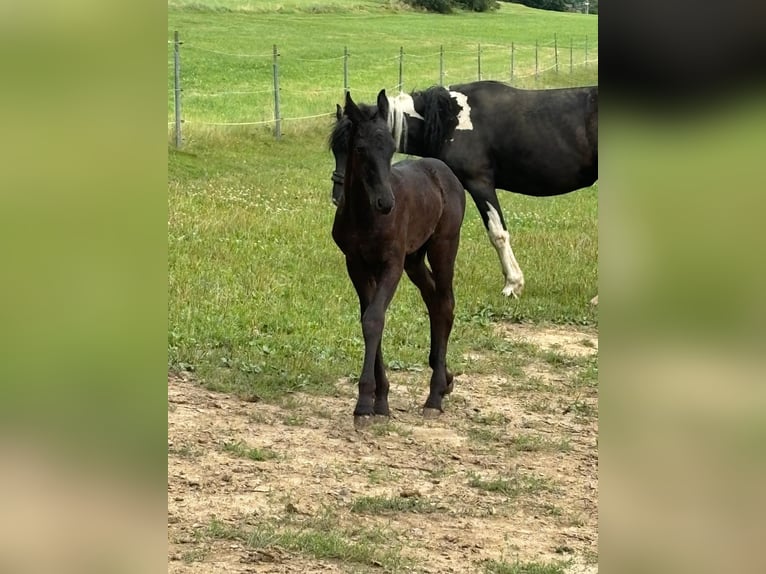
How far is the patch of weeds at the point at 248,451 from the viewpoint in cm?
470

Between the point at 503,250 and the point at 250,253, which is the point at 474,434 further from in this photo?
the point at 250,253

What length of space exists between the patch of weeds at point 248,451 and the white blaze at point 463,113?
4811 millimetres

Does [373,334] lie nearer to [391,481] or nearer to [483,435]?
[483,435]

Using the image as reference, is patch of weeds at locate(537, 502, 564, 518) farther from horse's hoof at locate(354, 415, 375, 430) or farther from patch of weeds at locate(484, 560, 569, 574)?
horse's hoof at locate(354, 415, 375, 430)

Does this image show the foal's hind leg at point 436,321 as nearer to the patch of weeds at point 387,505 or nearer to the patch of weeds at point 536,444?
the patch of weeds at point 536,444

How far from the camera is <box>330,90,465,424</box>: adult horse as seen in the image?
4996mm

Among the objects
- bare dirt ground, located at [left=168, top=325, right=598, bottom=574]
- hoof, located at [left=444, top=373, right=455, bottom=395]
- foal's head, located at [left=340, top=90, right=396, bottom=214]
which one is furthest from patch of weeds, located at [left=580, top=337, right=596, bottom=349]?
foal's head, located at [left=340, top=90, right=396, bottom=214]

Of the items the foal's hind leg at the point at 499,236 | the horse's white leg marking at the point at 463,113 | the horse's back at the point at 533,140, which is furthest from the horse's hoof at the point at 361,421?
the horse's white leg marking at the point at 463,113

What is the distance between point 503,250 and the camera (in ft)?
28.0

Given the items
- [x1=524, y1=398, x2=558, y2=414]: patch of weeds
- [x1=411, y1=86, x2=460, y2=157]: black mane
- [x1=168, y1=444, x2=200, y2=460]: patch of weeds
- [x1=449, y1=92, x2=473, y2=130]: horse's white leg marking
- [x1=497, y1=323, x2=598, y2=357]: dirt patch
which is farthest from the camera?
[x1=449, y1=92, x2=473, y2=130]: horse's white leg marking

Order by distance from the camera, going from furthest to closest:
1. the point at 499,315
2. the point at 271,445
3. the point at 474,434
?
the point at 499,315 → the point at 474,434 → the point at 271,445

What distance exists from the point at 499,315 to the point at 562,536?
4134mm

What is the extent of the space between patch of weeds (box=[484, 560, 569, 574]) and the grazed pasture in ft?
0.04
